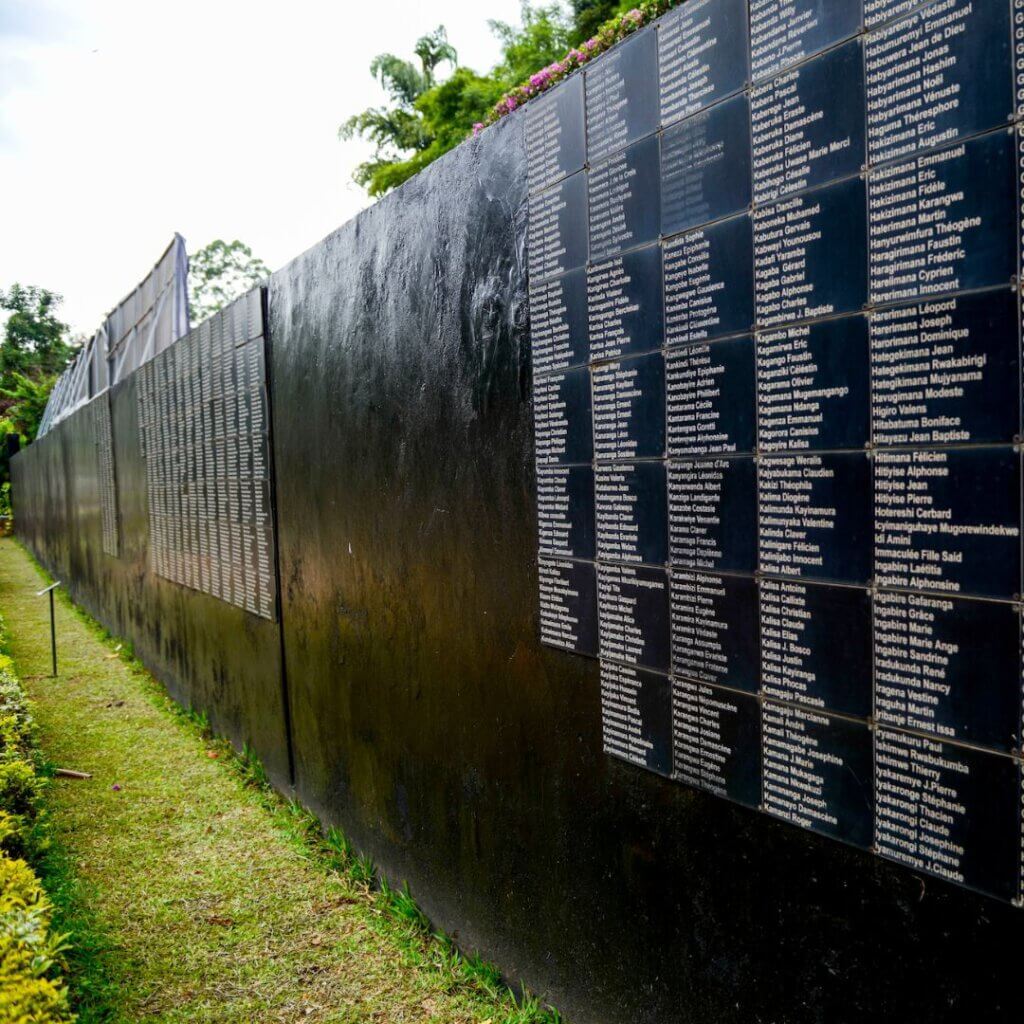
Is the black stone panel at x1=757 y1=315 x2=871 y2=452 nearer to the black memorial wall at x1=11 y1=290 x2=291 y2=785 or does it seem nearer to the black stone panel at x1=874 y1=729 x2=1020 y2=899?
the black stone panel at x1=874 y1=729 x2=1020 y2=899

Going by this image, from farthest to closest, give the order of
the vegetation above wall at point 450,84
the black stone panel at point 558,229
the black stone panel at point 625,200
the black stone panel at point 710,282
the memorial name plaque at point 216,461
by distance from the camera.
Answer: the vegetation above wall at point 450,84
the memorial name plaque at point 216,461
the black stone panel at point 558,229
the black stone panel at point 625,200
the black stone panel at point 710,282

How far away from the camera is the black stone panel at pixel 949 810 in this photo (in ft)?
5.01

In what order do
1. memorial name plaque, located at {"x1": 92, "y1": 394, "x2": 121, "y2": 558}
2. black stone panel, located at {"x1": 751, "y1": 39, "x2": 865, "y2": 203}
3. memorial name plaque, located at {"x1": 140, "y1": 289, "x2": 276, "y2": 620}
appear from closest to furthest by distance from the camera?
1. black stone panel, located at {"x1": 751, "y1": 39, "x2": 865, "y2": 203}
2. memorial name plaque, located at {"x1": 140, "y1": 289, "x2": 276, "y2": 620}
3. memorial name plaque, located at {"x1": 92, "y1": 394, "x2": 121, "y2": 558}

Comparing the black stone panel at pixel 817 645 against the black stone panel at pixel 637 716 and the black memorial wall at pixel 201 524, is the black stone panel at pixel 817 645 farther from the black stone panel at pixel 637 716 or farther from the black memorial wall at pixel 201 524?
the black memorial wall at pixel 201 524

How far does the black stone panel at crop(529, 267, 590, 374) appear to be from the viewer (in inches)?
102

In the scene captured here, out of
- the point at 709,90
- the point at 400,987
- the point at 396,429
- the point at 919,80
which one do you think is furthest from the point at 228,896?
the point at 919,80

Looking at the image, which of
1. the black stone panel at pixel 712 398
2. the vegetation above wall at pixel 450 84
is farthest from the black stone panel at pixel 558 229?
the vegetation above wall at pixel 450 84

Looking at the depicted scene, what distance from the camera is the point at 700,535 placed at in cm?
219

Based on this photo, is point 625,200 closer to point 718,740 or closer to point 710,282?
point 710,282

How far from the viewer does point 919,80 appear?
162cm

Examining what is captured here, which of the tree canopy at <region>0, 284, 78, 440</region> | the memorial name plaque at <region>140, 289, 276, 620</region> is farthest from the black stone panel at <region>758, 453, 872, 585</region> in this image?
the tree canopy at <region>0, 284, 78, 440</region>

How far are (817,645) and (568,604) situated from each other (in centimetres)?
98

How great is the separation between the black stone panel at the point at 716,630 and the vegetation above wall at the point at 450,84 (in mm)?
16771

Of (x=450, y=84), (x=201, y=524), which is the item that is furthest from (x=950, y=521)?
(x=450, y=84)
